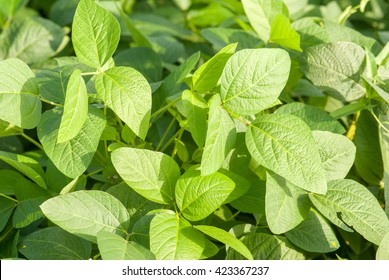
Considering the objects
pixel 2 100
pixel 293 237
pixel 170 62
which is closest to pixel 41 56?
pixel 170 62

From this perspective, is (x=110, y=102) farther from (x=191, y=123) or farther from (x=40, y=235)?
(x=40, y=235)

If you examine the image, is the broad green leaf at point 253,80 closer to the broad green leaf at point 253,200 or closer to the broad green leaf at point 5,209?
the broad green leaf at point 253,200

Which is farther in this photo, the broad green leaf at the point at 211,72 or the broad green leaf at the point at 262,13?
the broad green leaf at the point at 262,13

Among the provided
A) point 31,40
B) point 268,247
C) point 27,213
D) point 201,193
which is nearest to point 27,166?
point 27,213

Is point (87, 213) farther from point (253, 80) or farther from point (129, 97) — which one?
point (253, 80)

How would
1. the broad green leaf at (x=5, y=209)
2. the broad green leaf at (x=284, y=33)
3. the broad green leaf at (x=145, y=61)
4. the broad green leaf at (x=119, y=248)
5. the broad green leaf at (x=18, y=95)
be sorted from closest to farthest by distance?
the broad green leaf at (x=119, y=248), the broad green leaf at (x=18, y=95), the broad green leaf at (x=5, y=209), the broad green leaf at (x=284, y=33), the broad green leaf at (x=145, y=61)

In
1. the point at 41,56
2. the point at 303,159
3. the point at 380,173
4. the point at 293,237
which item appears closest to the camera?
the point at 303,159

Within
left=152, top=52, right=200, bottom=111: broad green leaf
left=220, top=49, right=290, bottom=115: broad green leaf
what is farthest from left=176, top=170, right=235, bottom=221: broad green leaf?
left=152, top=52, right=200, bottom=111: broad green leaf

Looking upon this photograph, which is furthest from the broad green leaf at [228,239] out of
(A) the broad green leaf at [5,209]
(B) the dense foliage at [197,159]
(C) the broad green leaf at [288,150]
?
(A) the broad green leaf at [5,209]
